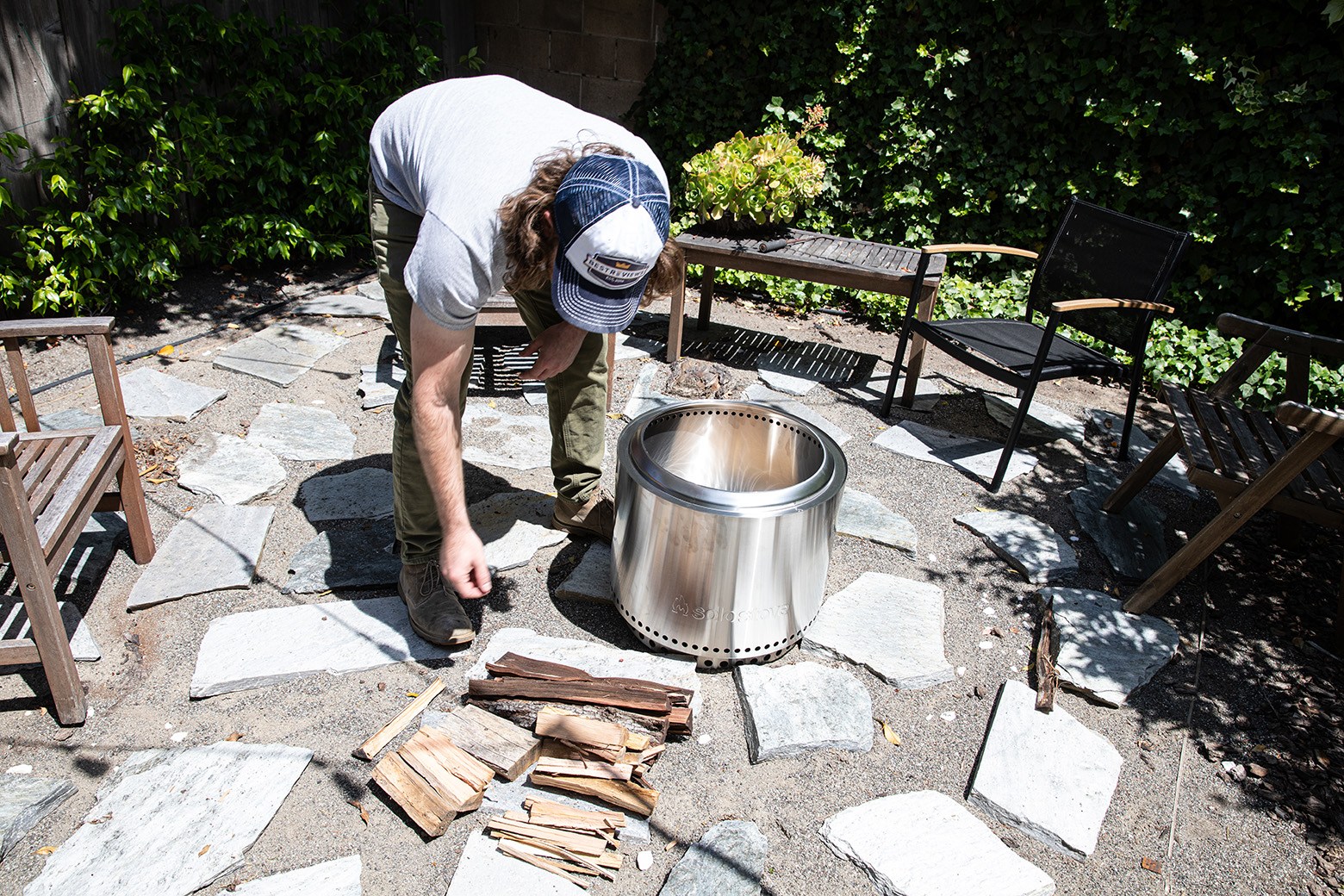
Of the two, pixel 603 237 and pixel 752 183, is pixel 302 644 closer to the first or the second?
pixel 603 237

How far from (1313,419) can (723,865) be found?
7.04 ft

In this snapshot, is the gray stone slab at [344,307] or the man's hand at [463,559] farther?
the gray stone slab at [344,307]

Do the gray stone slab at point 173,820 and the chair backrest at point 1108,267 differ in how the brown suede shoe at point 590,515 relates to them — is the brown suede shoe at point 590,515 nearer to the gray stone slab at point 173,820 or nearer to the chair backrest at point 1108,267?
the gray stone slab at point 173,820

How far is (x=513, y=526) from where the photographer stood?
10.7 feet

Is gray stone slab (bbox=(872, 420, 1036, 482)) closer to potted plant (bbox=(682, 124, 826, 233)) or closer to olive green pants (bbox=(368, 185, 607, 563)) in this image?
potted plant (bbox=(682, 124, 826, 233))

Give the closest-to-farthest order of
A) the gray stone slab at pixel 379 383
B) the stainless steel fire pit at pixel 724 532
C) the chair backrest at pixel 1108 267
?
the stainless steel fire pit at pixel 724 532 → the chair backrest at pixel 1108 267 → the gray stone slab at pixel 379 383

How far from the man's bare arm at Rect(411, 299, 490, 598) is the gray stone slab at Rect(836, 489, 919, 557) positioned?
5.78 ft

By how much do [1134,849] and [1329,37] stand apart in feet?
16.1

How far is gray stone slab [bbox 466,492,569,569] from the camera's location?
10.2ft

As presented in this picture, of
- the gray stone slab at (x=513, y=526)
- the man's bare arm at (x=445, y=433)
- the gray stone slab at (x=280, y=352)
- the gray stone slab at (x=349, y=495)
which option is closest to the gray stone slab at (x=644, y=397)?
the gray stone slab at (x=513, y=526)

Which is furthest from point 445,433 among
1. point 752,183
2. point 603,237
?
point 752,183

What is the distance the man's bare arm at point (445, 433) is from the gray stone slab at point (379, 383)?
2124 millimetres

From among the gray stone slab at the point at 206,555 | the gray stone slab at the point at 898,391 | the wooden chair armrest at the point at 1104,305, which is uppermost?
the wooden chair armrest at the point at 1104,305

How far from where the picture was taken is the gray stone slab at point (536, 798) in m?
2.11
